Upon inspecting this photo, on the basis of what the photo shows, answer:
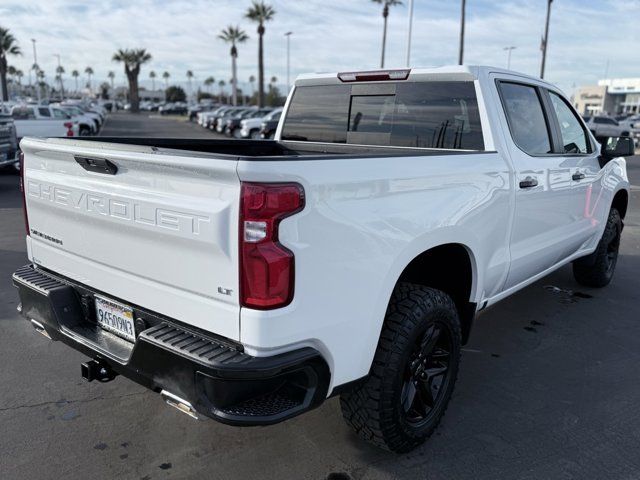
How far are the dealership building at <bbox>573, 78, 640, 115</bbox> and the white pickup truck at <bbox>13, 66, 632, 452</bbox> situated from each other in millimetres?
96283

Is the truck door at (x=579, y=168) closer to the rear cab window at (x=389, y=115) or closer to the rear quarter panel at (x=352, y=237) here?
the rear cab window at (x=389, y=115)

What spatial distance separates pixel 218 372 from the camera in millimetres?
2117

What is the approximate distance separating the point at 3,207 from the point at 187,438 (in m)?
8.34

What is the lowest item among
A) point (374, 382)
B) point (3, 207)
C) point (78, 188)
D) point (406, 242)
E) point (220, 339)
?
point (3, 207)

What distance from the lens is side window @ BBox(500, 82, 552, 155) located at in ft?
12.2

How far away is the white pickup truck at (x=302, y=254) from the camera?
2.13 m

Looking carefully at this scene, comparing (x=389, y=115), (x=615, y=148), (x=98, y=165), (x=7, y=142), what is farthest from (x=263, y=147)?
(x=7, y=142)

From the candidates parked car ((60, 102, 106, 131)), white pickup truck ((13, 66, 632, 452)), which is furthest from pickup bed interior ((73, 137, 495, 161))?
parked car ((60, 102, 106, 131))

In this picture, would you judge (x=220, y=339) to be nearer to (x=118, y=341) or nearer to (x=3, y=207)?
(x=118, y=341)

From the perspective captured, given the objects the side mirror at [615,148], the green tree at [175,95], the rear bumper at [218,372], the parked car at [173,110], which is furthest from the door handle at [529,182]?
the green tree at [175,95]

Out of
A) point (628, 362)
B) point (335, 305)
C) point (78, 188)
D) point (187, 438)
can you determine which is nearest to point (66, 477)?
point (187, 438)

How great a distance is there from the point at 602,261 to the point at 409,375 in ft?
12.2

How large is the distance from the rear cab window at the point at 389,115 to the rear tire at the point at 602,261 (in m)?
2.75

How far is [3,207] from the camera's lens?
975cm
